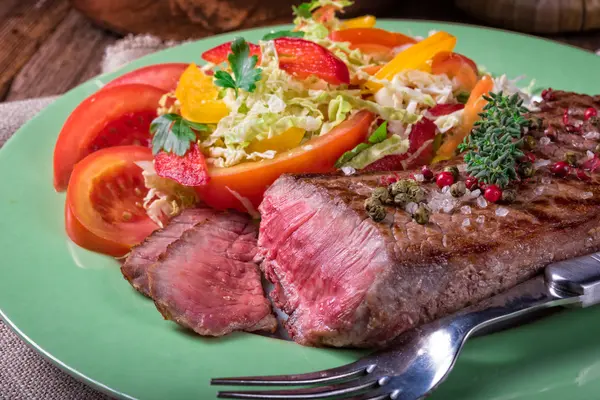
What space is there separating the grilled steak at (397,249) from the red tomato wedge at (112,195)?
109 cm

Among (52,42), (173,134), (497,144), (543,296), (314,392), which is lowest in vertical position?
(52,42)

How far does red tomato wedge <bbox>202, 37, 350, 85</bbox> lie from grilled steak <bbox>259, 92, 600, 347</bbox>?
3.74 ft

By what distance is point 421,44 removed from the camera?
5223 millimetres

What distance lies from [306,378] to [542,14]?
6.63 meters

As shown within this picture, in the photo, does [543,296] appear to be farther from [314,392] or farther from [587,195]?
[314,392]

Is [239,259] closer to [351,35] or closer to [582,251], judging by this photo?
[582,251]

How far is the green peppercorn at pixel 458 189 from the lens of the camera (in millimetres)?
3732

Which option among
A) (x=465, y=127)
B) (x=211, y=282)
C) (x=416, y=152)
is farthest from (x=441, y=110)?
(x=211, y=282)

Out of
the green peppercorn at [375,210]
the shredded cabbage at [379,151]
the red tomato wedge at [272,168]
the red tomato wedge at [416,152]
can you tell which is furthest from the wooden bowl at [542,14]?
the green peppercorn at [375,210]

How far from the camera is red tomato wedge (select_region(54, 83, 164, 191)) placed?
5098mm

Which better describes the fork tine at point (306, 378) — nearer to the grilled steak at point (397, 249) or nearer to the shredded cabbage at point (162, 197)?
the grilled steak at point (397, 249)

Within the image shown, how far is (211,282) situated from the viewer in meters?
3.88

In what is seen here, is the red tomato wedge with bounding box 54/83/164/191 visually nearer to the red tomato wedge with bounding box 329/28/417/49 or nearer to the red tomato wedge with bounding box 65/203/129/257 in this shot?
the red tomato wedge with bounding box 65/203/129/257

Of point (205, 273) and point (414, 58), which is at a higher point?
point (414, 58)
